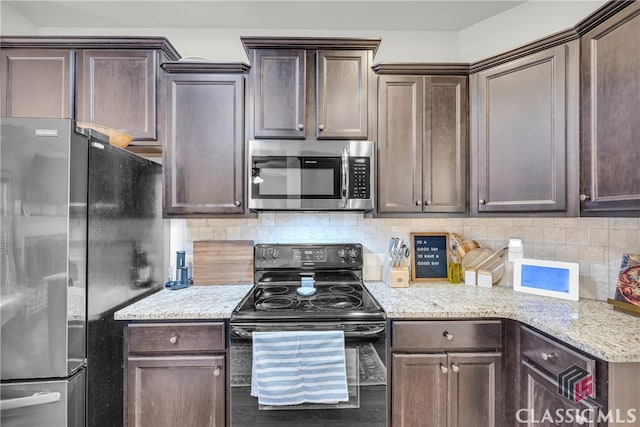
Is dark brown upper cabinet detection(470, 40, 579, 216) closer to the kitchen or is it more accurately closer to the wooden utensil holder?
the kitchen

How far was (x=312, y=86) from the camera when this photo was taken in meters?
1.81

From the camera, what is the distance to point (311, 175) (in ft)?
5.89

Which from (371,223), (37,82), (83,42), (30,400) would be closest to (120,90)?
(83,42)

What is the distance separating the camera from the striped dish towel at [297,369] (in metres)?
1.36

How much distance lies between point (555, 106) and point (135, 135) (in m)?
2.38

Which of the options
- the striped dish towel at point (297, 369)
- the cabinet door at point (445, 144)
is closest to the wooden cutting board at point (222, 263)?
the striped dish towel at point (297, 369)

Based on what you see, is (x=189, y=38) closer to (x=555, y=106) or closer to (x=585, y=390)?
(x=555, y=106)

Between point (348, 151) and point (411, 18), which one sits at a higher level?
point (411, 18)

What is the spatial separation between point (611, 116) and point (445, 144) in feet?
2.46

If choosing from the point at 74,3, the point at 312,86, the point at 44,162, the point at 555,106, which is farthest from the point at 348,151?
the point at 74,3

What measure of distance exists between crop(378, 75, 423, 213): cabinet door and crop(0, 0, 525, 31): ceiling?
24.1 inches

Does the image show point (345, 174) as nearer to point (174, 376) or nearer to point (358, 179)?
point (358, 179)

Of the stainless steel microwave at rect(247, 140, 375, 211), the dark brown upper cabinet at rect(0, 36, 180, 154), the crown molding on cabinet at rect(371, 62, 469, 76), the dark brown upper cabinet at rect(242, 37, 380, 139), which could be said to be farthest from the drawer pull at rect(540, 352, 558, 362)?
the dark brown upper cabinet at rect(0, 36, 180, 154)

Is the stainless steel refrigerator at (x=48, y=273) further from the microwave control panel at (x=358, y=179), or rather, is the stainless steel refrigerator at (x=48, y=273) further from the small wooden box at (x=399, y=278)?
the small wooden box at (x=399, y=278)
